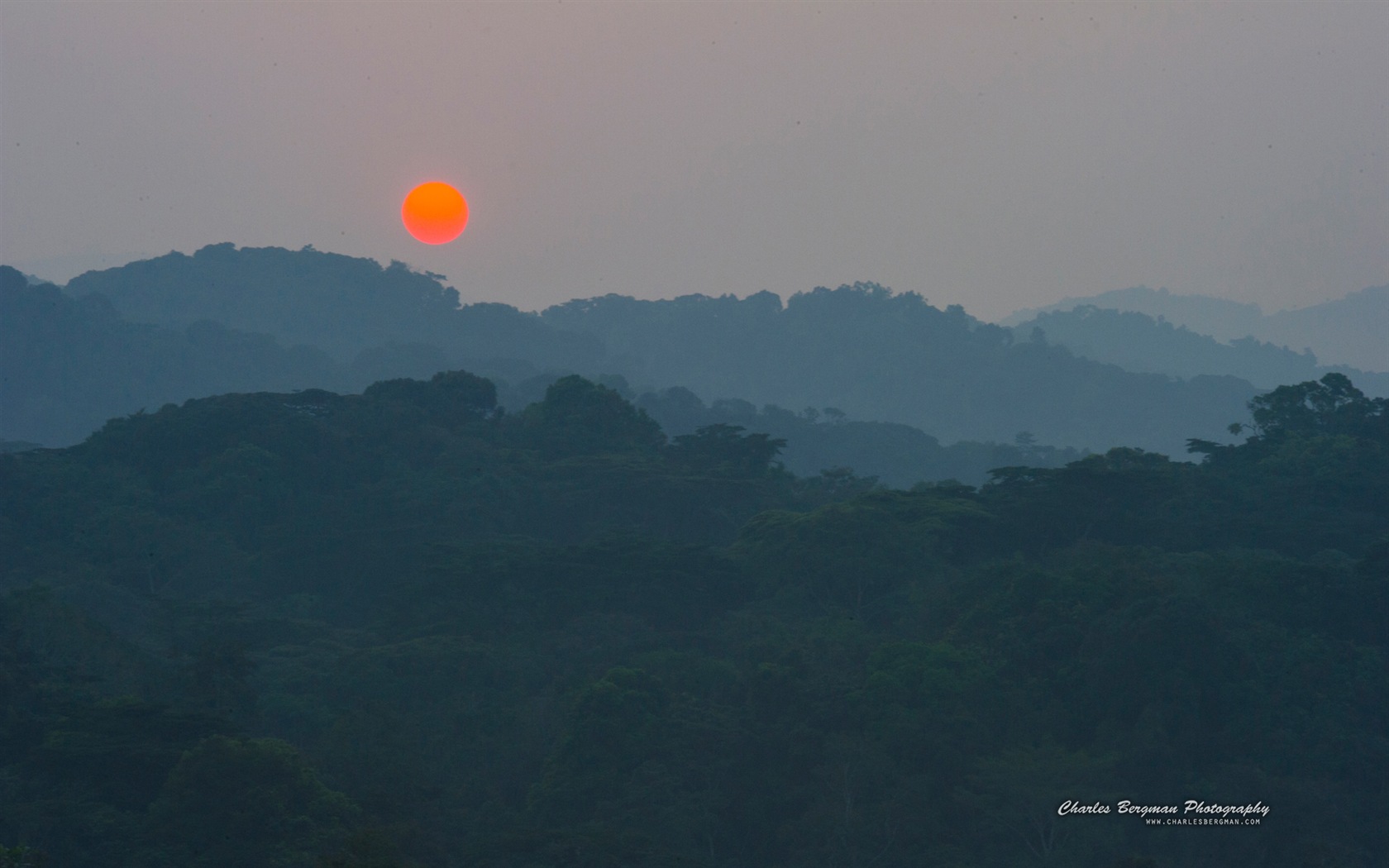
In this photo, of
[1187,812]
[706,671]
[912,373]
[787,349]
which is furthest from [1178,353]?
[1187,812]

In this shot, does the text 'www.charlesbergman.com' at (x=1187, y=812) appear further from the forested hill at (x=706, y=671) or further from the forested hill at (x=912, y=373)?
the forested hill at (x=912, y=373)

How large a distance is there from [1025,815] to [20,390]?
70858 millimetres

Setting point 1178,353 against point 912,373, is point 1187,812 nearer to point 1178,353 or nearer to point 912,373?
point 912,373

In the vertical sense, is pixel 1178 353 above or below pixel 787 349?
above

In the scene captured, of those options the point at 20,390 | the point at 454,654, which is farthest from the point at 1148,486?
the point at 20,390

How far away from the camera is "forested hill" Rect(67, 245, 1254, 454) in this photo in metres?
98.8

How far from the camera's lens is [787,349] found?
363 ft

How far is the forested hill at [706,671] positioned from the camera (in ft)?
47.7

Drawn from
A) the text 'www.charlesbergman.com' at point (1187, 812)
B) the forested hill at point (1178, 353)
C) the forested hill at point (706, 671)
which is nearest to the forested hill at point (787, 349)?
the forested hill at point (1178, 353)

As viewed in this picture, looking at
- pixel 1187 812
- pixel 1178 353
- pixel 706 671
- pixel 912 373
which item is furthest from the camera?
pixel 1178 353

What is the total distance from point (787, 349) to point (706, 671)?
300 feet

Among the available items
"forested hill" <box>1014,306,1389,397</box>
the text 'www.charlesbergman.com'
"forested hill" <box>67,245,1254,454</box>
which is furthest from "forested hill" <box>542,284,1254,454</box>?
the text 'www.charlesbergman.com'

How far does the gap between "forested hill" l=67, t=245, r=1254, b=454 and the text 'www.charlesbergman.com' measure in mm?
77078

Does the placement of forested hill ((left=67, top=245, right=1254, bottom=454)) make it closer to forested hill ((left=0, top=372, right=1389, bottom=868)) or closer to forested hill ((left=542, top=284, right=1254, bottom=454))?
forested hill ((left=542, top=284, right=1254, bottom=454))
